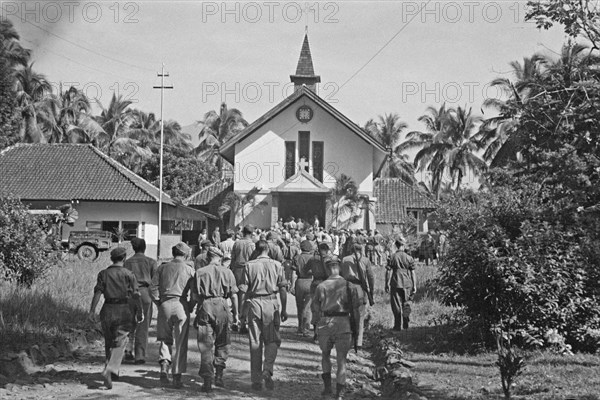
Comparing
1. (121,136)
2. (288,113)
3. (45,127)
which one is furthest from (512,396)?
(121,136)

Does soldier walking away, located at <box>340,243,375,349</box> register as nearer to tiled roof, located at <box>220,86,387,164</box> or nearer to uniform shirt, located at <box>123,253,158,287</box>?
uniform shirt, located at <box>123,253,158,287</box>

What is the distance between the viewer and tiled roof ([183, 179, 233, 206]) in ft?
139

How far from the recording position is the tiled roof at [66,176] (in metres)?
35.0

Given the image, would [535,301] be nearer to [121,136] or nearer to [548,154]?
[548,154]

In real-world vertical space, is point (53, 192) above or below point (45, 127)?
below

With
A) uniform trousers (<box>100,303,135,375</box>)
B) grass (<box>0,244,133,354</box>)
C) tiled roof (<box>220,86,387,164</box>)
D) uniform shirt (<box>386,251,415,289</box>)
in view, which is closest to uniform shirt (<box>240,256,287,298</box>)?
uniform trousers (<box>100,303,135,375</box>)

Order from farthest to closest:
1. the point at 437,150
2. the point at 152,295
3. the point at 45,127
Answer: the point at 437,150 → the point at 45,127 → the point at 152,295

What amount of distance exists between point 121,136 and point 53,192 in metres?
21.7

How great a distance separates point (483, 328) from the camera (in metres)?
11.6

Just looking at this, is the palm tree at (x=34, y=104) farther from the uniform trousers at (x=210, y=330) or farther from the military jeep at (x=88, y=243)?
the uniform trousers at (x=210, y=330)

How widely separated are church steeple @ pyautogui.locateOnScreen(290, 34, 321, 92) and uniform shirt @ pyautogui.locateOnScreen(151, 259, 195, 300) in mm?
34354

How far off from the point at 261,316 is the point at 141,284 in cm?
201

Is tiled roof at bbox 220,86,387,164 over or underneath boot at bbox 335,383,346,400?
over

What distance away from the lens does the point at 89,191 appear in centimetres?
3519
